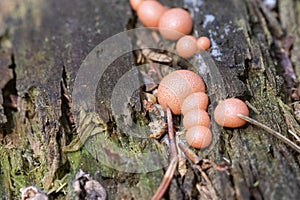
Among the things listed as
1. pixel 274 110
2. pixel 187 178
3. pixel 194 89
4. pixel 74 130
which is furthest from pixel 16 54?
pixel 274 110

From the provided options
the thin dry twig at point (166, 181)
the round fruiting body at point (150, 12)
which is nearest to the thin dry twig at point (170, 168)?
the thin dry twig at point (166, 181)

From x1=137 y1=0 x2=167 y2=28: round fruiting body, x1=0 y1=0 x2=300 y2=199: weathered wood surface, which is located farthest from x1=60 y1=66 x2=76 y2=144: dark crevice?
x1=137 y1=0 x2=167 y2=28: round fruiting body

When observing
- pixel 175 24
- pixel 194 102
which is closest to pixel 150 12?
pixel 175 24

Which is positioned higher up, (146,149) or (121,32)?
(121,32)

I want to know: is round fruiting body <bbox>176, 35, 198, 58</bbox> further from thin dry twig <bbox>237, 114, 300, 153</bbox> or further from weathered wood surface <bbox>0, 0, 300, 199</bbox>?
thin dry twig <bbox>237, 114, 300, 153</bbox>

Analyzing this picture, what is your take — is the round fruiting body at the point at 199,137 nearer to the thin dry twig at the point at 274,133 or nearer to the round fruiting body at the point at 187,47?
the thin dry twig at the point at 274,133

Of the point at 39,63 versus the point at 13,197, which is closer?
the point at 13,197

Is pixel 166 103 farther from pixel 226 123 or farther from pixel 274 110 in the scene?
pixel 274 110
